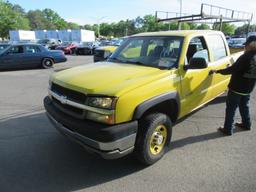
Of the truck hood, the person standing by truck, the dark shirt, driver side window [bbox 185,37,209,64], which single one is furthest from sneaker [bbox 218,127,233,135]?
the truck hood

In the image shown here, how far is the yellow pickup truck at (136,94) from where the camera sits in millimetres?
3154

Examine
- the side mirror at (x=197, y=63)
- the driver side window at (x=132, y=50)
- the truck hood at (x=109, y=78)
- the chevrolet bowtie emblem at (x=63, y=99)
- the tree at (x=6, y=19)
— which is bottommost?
the chevrolet bowtie emblem at (x=63, y=99)

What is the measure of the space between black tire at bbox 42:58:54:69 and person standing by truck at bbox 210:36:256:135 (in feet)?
39.2

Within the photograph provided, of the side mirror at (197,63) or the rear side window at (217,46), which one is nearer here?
the side mirror at (197,63)

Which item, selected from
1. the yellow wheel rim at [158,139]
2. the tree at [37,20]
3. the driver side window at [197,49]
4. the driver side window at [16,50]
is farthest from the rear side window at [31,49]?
the tree at [37,20]

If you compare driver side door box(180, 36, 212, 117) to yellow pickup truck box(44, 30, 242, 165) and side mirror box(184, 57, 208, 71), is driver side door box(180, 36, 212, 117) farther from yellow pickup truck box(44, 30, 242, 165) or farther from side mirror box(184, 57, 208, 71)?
side mirror box(184, 57, 208, 71)

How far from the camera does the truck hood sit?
326cm

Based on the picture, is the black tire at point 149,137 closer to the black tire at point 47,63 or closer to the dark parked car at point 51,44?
the black tire at point 47,63

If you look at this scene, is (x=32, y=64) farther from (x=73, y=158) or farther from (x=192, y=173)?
(x=192, y=173)

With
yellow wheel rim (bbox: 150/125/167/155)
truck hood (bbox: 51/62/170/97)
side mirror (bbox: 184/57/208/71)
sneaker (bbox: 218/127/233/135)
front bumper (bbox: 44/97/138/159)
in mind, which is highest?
side mirror (bbox: 184/57/208/71)

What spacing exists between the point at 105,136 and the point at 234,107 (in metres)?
2.70

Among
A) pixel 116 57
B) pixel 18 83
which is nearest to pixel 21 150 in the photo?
pixel 116 57

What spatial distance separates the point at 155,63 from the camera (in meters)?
4.25

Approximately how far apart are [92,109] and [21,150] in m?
1.85
